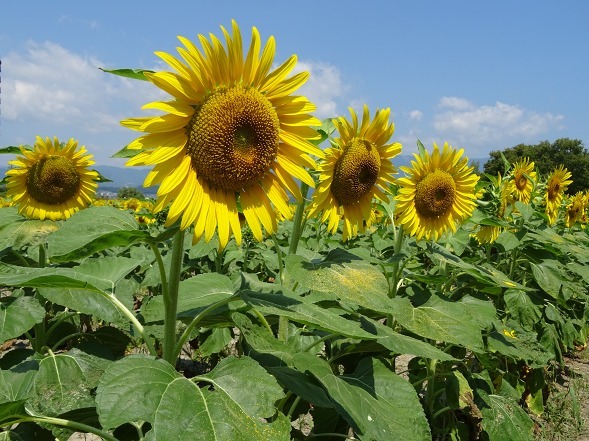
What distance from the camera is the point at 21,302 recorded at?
219cm

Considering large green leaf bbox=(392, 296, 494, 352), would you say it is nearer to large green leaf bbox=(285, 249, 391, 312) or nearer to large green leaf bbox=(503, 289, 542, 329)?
large green leaf bbox=(285, 249, 391, 312)

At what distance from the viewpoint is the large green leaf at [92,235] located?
4.64ft

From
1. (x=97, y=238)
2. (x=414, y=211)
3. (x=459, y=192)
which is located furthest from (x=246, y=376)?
(x=459, y=192)

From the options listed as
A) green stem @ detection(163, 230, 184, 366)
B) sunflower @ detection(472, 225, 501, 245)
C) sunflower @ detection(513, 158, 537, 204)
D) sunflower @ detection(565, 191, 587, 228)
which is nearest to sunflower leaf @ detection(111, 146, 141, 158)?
green stem @ detection(163, 230, 184, 366)

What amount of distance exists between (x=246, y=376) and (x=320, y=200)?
1.14 meters

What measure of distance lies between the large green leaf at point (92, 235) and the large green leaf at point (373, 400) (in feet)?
2.24

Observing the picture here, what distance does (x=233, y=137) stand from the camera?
1646 mm

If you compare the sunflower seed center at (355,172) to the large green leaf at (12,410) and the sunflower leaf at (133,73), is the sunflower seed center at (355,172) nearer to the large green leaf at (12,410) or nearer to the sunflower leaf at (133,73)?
the sunflower leaf at (133,73)

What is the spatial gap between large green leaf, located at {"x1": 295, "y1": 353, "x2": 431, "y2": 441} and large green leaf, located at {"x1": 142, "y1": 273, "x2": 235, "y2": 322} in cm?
35

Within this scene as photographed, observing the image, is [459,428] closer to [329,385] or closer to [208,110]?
[329,385]

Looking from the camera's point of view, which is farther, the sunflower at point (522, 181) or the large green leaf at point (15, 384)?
the sunflower at point (522, 181)

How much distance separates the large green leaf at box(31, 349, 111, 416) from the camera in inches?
71.2

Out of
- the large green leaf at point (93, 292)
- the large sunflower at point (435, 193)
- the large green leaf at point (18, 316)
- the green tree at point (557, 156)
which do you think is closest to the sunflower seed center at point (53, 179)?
the large green leaf at point (18, 316)

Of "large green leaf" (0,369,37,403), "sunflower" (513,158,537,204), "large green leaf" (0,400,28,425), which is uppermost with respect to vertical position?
"sunflower" (513,158,537,204)
